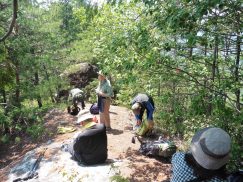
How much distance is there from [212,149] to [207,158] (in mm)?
73

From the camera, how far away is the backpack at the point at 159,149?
679 cm

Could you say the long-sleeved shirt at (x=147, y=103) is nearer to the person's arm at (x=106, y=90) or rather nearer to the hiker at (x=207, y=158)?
the person's arm at (x=106, y=90)

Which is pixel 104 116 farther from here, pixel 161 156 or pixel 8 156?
pixel 8 156

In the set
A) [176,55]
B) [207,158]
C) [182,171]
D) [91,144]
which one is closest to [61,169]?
[91,144]

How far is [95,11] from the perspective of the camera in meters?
4.99

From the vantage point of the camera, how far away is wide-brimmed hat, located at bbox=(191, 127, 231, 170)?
209 centimetres

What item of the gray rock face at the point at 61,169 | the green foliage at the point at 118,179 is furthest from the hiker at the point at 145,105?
the green foliage at the point at 118,179

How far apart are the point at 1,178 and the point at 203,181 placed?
6.88 m

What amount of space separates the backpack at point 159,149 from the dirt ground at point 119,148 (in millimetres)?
133

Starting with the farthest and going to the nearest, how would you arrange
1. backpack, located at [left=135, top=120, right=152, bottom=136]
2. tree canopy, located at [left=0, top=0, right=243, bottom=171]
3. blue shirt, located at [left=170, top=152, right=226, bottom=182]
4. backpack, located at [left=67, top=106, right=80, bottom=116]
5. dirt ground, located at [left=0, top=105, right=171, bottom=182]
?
backpack, located at [left=67, top=106, right=80, bottom=116] → backpack, located at [left=135, top=120, right=152, bottom=136] → dirt ground, located at [left=0, top=105, right=171, bottom=182] → tree canopy, located at [left=0, top=0, right=243, bottom=171] → blue shirt, located at [left=170, top=152, right=226, bottom=182]

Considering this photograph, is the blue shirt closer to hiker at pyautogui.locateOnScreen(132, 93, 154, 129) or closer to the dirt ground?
the dirt ground

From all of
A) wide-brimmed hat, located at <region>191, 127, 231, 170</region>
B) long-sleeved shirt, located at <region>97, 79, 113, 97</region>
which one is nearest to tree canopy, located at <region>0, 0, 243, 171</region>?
long-sleeved shirt, located at <region>97, 79, 113, 97</region>

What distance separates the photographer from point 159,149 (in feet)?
22.5

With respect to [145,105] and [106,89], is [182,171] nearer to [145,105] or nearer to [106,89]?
[145,105]
